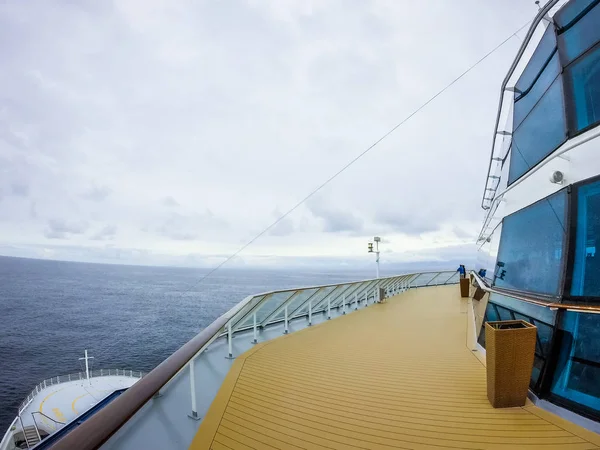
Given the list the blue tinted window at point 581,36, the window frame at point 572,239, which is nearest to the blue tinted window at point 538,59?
the blue tinted window at point 581,36

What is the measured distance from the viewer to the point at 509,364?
3160 millimetres

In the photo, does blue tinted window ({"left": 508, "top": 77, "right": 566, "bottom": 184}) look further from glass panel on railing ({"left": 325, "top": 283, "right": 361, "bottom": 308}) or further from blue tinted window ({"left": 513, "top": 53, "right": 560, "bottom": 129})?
glass panel on railing ({"left": 325, "top": 283, "right": 361, "bottom": 308})

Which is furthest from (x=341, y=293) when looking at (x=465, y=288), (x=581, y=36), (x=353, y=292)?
(x=581, y=36)

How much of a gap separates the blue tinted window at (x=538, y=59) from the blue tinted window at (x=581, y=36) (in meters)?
0.33

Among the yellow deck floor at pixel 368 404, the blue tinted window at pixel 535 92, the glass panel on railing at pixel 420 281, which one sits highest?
the blue tinted window at pixel 535 92

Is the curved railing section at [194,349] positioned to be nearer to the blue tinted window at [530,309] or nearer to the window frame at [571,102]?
the blue tinted window at [530,309]

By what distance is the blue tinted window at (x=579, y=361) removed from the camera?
9.32 feet

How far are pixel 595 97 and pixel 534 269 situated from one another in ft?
6.53

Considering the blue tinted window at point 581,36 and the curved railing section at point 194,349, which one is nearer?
the curved railing section at point 194,349

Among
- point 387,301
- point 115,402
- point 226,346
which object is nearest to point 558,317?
point 115,402

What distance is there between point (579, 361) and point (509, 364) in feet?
1.83

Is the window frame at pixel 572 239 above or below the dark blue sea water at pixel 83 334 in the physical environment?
above

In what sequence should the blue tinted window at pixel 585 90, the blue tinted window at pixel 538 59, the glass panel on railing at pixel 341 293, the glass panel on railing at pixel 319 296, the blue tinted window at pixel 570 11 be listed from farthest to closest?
1. the glass panel on railing at pixel 341 293
2. the glass panel on railing at pixel 319 296
3. the blue tinted window at pixel 538 59
4. the blue tinted window at pixel 570 11
5. the blue tinted window at pixel 585 90

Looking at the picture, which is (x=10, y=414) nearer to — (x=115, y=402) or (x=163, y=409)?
(x=163, y=409)
